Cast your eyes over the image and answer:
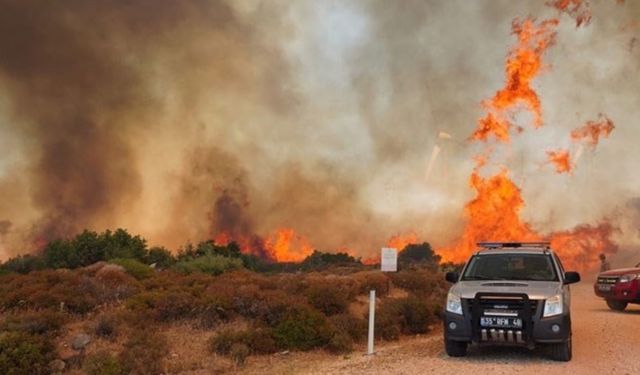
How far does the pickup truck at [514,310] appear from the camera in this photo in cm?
984

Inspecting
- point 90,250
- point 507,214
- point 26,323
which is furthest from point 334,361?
point 90,250

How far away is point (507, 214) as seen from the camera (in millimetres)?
37094

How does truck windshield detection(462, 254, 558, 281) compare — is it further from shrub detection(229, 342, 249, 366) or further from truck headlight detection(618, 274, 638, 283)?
truck headlight detection(618, 274, 638, 283)

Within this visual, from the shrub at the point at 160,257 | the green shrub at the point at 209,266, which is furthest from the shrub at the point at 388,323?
the shrub at the point at 160,257

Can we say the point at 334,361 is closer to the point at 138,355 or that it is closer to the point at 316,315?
the point at 316,315

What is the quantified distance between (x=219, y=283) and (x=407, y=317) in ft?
21.3

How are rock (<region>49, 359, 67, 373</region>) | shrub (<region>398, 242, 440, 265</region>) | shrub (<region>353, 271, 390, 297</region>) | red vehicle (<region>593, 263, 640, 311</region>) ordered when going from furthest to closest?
shrub (<region>398, 242, 440, 265</region>) < shrub (<region>353, 271, 390, 297</region>) < red vehicle (<region>593, 263, 640, 311</region>) < rock (<region>49, 359, 67, 373</region>)

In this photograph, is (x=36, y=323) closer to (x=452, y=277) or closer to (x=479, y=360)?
(x=452, y=277)

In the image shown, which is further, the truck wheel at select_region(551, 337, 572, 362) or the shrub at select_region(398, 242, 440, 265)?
the shrub at select_region(398, 242, 440, 265)

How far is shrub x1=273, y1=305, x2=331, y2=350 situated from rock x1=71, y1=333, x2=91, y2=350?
438cm

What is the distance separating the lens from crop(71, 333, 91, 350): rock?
41.7 feet

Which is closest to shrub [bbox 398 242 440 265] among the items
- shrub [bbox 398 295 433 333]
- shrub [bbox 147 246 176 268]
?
shrub [bbox 147 246 176 268]

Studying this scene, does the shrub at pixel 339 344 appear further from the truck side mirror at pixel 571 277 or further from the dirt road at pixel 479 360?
the truck side mirror at pixel 571 277

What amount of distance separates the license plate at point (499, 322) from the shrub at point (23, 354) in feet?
29.0
